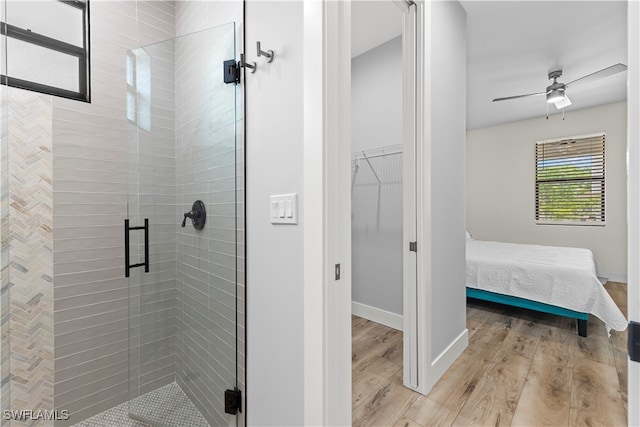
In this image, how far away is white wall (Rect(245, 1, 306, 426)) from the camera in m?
1.12

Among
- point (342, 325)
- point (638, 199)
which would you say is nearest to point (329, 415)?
point (342, 325)

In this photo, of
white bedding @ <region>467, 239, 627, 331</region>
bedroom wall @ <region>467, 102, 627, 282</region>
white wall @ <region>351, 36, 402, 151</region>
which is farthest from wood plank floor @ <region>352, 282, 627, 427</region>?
bedroom wall @ <region>467, 102, 627, 282</region>

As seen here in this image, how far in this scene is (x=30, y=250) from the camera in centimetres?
147

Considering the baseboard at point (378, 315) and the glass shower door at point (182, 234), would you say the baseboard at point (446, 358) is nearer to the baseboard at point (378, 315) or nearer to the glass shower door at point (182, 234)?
the baseboard at point (378, 315)

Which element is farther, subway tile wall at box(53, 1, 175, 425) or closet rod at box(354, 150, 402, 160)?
closet rod at box(354, 150, 402, 160)

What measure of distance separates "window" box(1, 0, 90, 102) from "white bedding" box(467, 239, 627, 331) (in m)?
3.59

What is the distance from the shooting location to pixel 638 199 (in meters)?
0.52

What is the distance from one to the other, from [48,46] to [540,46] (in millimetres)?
3860

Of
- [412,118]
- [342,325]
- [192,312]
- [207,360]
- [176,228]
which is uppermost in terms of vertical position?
[412,118]

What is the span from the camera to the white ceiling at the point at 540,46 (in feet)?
7.95

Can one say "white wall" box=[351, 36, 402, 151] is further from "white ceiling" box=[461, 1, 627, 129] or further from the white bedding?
the white bedding

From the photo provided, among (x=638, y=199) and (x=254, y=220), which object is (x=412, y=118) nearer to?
(x=254, y=220)

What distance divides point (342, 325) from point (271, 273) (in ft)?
1.16

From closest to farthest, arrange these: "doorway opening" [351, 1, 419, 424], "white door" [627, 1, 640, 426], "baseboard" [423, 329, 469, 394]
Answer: "white door" [627, 1, 640, 426] → "baseboard" [423, 329, 469, 394] → "doorway opening" [351, 1, 419, 424]
